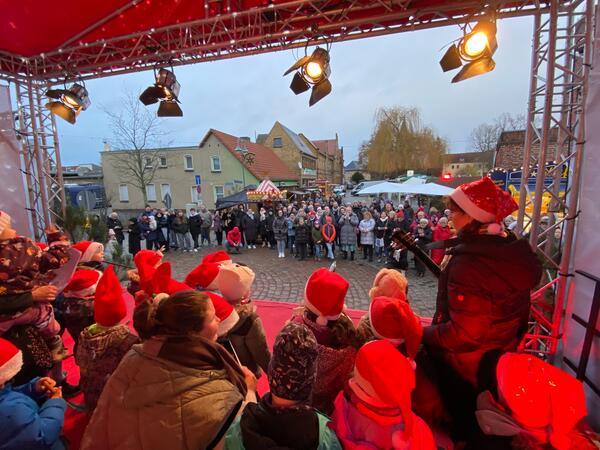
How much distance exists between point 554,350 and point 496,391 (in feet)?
6.43

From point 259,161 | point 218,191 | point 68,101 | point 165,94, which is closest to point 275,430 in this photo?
point 165,94

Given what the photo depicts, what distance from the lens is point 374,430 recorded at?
143 centimetres

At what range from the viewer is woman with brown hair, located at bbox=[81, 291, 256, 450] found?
1.28 meters

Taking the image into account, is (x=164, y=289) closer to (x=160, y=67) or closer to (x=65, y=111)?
(x=160, y=67)

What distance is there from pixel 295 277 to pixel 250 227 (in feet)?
15.0

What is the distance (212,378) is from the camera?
138 cm

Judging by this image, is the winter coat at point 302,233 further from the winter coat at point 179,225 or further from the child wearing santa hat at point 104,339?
the child wearing santa hat at point 104,339

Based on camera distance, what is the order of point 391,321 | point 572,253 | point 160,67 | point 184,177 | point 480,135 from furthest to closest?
point 480,135 → point 184,177 → point 160,67 → point 572,253 → point 391,321

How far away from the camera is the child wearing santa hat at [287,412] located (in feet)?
3.95

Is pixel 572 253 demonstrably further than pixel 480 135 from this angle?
No

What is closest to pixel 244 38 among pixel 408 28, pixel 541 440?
pixel 408 28

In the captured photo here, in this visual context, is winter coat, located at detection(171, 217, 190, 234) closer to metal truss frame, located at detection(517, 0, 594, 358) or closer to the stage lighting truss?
the stage lighting truss

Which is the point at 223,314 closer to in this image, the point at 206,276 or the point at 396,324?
the point at 206,276

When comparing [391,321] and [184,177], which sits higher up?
[184,177]
